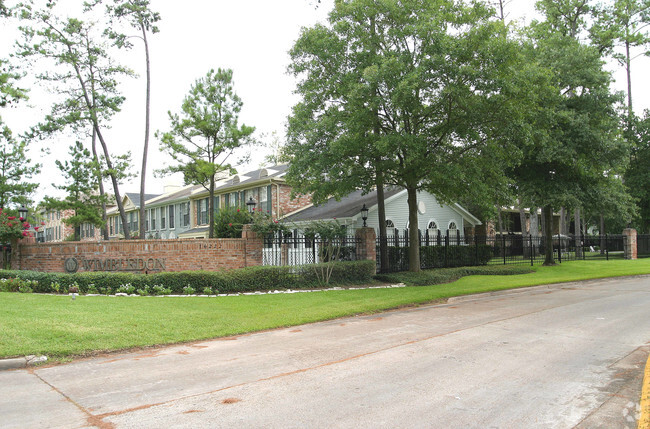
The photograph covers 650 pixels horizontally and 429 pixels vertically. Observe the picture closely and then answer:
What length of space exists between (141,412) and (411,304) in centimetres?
936

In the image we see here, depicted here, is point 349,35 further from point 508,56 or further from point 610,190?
point 610,190

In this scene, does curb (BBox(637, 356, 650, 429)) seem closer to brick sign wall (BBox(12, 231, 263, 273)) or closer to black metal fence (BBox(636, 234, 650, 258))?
brick sign wall (BBox(12, 231, 263, 273))

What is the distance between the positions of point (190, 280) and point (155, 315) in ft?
13.1

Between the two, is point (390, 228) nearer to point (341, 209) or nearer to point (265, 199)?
point (341, 209)

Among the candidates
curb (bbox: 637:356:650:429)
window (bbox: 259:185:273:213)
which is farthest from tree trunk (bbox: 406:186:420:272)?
curb (bbox: 637:356:650:429)

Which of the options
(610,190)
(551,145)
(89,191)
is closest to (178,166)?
(89,191)

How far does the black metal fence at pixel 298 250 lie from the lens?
1636 centimetres

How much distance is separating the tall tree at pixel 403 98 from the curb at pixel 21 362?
10273mm

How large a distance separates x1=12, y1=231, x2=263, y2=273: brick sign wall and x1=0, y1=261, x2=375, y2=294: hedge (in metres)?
1.31

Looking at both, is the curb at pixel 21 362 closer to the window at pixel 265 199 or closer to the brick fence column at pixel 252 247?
the brick fence column at pixel 252 247

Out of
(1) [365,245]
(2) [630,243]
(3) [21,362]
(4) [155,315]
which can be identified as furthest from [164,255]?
(2) [630,243]

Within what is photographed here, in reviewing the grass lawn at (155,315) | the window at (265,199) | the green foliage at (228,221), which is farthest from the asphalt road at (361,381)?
the window at (265,199)

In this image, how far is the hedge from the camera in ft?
45.7

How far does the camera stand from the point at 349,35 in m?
15.9
